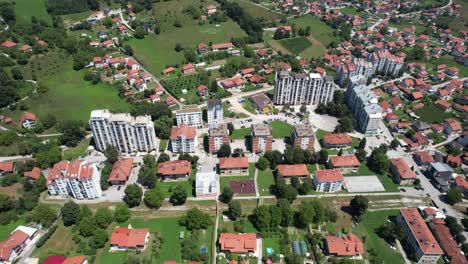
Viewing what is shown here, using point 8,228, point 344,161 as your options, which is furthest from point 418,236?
point 8,228

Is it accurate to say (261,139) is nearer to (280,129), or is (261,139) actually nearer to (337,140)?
(280,129)

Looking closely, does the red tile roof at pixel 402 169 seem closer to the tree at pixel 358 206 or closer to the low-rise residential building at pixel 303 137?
the tree at pixel 358 206

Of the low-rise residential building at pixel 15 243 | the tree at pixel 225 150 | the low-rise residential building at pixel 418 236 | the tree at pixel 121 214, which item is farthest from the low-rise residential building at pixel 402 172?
Result: the low-rise residential building at pixel 15 243

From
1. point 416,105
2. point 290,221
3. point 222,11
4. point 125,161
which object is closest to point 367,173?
point 290,221

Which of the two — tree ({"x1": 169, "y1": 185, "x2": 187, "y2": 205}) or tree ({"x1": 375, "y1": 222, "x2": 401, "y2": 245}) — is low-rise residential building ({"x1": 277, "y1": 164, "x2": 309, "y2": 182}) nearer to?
tree ({"x1": 375, "y1": 222, "x2": 401, "y2": 245})

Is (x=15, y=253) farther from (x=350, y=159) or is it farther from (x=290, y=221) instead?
A: (x=350, y=159)

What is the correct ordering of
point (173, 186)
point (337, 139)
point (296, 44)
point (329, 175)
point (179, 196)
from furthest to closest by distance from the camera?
point (296, 44)
point (337, 139)
point (173, 186)
point (329, 175)
point (179, 196)
